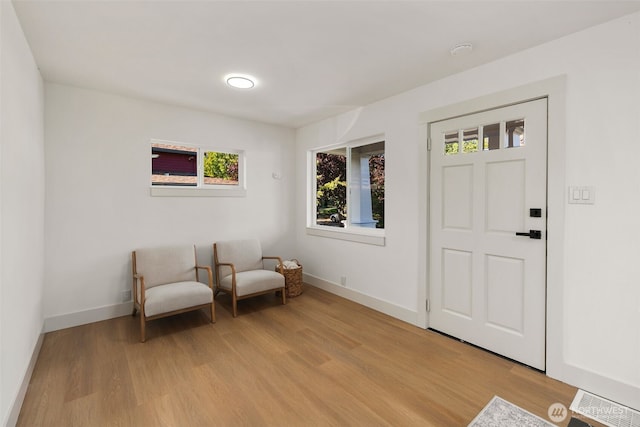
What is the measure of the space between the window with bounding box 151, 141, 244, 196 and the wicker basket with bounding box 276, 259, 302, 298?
130 cm

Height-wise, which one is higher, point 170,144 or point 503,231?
point 170,144

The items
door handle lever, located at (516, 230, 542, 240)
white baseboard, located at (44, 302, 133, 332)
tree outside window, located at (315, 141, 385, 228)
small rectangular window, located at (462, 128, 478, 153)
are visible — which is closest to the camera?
door handle lever, located at (516, 230, 542, 240)

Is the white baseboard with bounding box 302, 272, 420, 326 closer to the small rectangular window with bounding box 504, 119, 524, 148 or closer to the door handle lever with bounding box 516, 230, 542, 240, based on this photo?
the door handle lever with bounding box 516, 230, 542, 240

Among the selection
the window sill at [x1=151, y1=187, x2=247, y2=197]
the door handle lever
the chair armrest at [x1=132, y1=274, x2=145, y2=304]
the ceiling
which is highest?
the ceiling

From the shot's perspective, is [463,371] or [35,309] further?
[35,309]

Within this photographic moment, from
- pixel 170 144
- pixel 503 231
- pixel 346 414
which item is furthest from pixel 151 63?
pixel 503 231

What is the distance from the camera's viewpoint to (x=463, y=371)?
2309 millimetres

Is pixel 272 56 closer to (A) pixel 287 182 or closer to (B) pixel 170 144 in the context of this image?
(B) pixel 170 144

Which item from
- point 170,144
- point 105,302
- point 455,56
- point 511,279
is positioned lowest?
point 105,302

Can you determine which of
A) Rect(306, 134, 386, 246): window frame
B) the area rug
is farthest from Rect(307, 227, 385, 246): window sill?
the area rug

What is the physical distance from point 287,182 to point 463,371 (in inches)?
135

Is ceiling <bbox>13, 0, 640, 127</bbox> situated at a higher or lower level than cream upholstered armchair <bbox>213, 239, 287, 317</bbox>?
higher

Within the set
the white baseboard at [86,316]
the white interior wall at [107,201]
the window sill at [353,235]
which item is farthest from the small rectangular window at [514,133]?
the white baseboard at [86,316]

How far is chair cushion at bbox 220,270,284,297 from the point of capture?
347 centimetres
